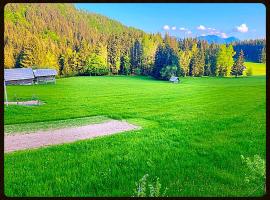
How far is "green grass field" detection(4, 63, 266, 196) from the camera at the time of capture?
4613 millimetres

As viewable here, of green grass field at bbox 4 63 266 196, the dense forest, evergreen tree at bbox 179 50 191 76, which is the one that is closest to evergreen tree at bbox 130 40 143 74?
the dense forest

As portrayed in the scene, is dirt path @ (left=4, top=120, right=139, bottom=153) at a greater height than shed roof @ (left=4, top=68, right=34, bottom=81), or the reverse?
shed roof @ (left=4, top=68, right=34, bottom=81)

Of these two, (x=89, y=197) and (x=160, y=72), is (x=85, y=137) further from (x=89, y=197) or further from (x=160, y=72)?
(x=160, y=72)

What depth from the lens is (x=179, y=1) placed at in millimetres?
4684

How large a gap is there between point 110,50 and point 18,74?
3.56ft

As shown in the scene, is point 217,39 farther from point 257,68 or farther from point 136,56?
point 136,56

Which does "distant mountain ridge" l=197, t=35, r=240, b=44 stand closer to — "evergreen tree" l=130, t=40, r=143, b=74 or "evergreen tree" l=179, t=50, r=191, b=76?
"evergreen tree" l=179, t=50, r=191, b=76

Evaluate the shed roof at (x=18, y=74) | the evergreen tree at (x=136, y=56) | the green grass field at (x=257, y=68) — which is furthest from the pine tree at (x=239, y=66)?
the shed roof at (x=18, y=74)

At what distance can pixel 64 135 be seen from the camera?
4848 mm

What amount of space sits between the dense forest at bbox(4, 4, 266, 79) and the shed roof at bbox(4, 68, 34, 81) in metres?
0.07

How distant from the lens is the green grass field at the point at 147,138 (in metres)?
4.61

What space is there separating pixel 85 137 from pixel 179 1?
182cm

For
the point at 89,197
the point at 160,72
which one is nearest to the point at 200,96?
the point at 160,72

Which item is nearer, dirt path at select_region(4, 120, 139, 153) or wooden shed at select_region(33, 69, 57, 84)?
dirt path at select_region(4, 120, 139, 153)
